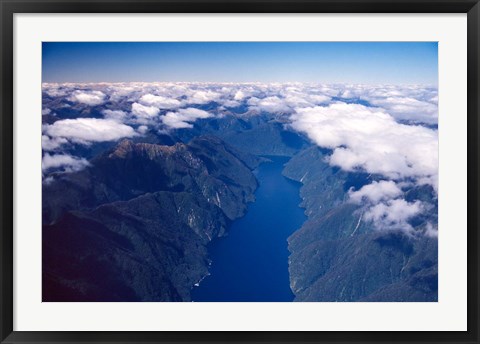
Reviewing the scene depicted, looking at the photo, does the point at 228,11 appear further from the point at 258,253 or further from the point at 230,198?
the point at 230,198

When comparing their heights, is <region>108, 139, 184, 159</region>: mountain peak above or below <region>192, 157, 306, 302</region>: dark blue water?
above

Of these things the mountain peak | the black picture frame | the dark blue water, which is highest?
the mountain peak

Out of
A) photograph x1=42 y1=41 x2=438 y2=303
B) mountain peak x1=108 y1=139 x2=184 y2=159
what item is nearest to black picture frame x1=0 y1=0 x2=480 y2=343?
photograph x1=42 y1=41 x2=438 y2=303

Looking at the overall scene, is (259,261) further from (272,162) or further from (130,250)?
(272,162)

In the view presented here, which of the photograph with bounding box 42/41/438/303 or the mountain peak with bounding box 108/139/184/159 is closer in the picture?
the photograph with bounding box 42/41/438/303

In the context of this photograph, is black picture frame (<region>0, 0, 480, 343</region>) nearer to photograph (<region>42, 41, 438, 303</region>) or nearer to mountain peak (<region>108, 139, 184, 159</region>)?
photograph (<region>42, 41, 438, 303</region>)

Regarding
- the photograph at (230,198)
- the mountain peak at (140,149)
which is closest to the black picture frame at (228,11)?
the photograph at (230,198)

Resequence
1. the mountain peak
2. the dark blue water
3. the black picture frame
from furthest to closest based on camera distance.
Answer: the mountain peak, the dark blue water, the black picture frame

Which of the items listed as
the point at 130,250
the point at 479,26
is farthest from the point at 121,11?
the point at 130,250
